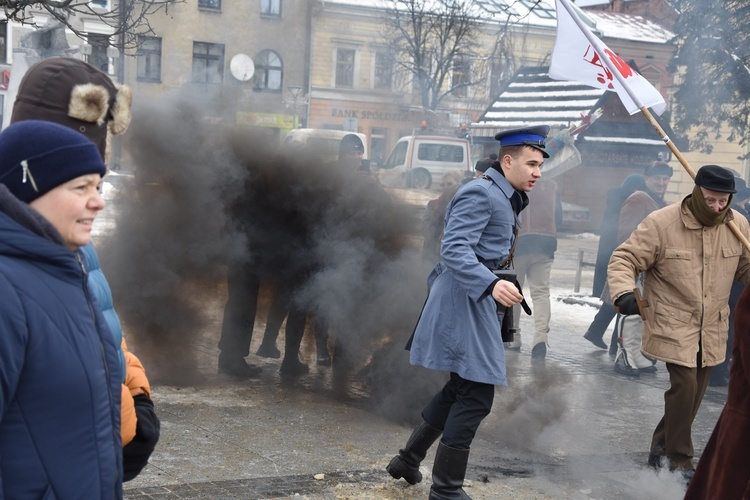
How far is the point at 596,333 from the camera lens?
8.82m

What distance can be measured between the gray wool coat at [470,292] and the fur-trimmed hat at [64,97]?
6.07 ft

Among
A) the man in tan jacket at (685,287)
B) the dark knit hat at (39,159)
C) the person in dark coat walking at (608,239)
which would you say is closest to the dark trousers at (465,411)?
Result: the man in tan jacket at (685,287)

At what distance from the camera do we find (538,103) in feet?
57.4

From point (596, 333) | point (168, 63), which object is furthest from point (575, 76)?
point (168, 63)

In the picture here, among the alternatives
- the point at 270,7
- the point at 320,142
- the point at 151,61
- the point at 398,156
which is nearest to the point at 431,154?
the point at 398,156

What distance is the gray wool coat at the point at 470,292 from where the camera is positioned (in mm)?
4086

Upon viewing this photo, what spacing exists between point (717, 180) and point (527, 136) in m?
1.07

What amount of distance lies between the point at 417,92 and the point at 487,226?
2692 cm

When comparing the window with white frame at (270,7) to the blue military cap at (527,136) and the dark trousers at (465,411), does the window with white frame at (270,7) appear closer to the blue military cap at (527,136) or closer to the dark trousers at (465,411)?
the blue military cap at (527,136)

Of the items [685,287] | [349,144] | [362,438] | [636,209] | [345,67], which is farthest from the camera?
→ [345,67]

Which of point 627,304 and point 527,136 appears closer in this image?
point 527,136

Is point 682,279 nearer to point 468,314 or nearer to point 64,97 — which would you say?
point 468,314

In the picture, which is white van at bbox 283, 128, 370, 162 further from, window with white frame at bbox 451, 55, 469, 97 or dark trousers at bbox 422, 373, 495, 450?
window with white frame at bbox 451, 55, 469, 97

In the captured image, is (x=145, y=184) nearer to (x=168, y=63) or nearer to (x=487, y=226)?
(x=487, y=226)
